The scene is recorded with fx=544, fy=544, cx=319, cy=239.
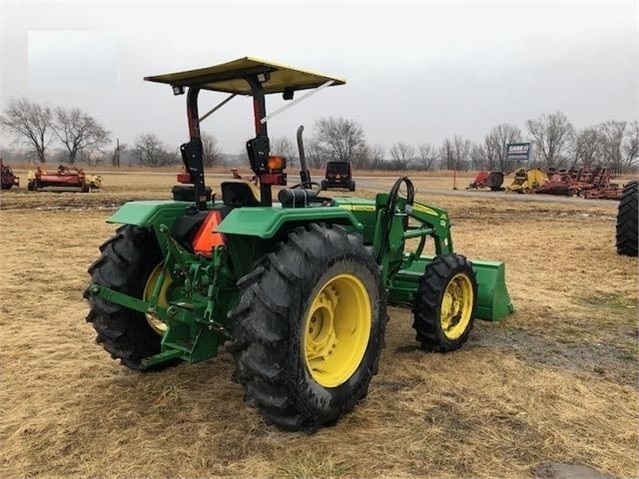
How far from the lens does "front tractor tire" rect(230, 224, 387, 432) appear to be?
10.2ft

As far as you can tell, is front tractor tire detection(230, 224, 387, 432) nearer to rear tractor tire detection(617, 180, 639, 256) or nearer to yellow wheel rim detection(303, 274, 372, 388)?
yellow wheel rim detection(303, 274, 372, 388)

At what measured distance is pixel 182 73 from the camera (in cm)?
387

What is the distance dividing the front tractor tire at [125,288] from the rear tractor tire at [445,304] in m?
2.31

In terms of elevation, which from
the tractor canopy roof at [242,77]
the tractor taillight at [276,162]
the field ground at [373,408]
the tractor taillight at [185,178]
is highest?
the tractor canopy roof at [242,77]

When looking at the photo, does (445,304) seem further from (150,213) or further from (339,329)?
(150,213)

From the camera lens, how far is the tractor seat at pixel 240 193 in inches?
161

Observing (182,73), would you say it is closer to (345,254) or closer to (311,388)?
(345,254)

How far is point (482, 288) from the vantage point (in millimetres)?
5703

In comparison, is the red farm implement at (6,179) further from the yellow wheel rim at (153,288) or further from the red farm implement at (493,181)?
the red farm implement at (493,181)

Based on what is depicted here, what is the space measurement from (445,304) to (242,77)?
2.77 meters

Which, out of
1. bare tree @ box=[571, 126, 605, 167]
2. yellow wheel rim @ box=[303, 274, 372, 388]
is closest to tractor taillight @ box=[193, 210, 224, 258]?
yellow wheel rim @ box=[303, 274, 372, 388]

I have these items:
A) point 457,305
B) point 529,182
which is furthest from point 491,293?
point 529,182

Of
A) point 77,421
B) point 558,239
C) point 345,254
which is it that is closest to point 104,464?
point 77,421

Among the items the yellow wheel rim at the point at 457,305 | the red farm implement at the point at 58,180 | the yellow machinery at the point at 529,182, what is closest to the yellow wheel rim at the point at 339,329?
the yellow wheel rim at the point at 457,305
